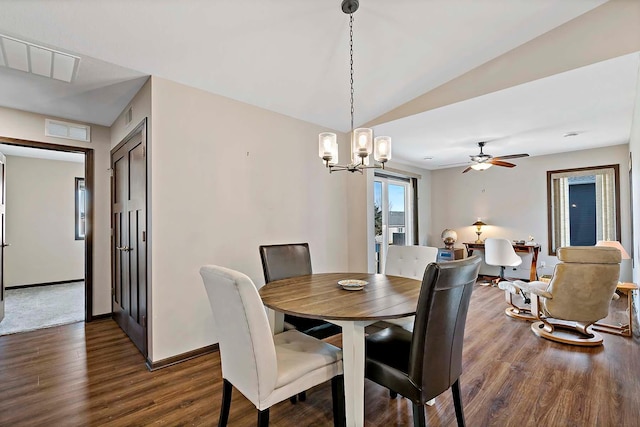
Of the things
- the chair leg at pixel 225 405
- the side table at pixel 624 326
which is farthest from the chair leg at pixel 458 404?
the side table at pixel 624 326

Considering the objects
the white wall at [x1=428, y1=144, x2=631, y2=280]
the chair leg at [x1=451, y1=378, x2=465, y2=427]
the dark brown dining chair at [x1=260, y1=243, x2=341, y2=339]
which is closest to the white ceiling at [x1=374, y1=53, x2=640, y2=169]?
the white wall at [x1=428, y1=144, x2=631, y2=280]

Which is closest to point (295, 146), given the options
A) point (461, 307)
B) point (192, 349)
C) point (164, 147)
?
point (164, 147)

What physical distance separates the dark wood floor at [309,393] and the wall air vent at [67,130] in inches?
87.2

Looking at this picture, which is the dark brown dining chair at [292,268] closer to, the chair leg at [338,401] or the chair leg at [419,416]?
the chair leg at [338,401]

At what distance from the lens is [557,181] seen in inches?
215

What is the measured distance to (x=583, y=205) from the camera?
5.28m

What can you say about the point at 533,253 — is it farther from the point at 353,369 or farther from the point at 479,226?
the point at 353,369

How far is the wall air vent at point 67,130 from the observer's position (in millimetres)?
3468

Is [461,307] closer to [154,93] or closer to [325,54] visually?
[325,54]

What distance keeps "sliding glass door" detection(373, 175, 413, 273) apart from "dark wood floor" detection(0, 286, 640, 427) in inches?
106

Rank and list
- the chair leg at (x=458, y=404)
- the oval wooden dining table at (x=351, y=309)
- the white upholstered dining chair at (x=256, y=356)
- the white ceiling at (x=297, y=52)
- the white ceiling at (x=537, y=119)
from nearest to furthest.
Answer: the white upholstered dining chair at (x=256, y=356)
the oval wooden dining table at (x=351, y=309)
the chair leg at (x=458, y=404)
the white ceiling at (x=297, y=52)
the white ceiling at (x=537, y=119)

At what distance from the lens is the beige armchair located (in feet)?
9.45

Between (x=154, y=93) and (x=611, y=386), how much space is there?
13.6 feet

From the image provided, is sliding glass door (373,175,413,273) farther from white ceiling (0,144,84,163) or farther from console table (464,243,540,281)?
white ceiling (0,144,84,163)
